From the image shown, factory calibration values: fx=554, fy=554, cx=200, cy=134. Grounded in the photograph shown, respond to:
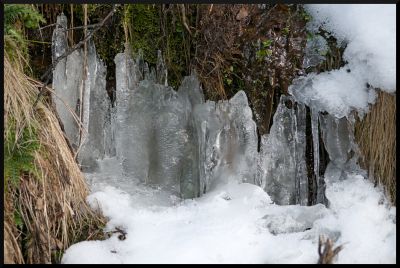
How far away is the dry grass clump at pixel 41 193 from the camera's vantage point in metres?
2.60

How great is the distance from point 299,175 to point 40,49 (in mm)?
1667

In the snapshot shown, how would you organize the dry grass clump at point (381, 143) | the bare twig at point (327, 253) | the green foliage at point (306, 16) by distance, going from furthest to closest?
the green foliage at point (306, 16)
the dry grass clump at point (381, 143)
the bare twig at point (327, 253)

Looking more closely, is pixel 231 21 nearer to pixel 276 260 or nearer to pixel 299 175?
pixel 299 175

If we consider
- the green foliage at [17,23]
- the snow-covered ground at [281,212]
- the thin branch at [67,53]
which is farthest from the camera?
the thin branch at [67,53]

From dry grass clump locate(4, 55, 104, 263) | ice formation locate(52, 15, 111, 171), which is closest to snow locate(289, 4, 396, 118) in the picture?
ice formation locate(52, 15, 111, 171)

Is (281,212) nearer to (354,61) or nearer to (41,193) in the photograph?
(354,61)

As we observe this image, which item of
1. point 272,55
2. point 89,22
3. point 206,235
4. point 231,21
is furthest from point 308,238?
point 89,22

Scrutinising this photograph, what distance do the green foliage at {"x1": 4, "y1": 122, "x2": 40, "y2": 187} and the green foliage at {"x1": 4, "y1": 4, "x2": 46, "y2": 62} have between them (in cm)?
43

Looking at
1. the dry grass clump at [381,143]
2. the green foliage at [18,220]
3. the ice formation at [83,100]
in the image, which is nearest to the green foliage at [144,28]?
the ice formation at [83,100]

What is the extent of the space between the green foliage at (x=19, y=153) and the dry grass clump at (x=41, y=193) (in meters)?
0.01

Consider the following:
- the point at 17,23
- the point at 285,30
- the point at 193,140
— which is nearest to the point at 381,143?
the point at 285,30

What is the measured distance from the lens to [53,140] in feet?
9.29

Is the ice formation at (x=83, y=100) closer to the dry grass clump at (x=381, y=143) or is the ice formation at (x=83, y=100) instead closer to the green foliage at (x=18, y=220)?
the green foliage at (x=18, y=220)

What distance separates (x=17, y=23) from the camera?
3.01 m
